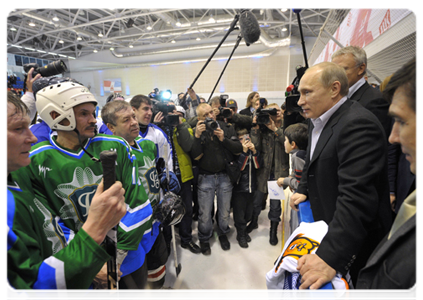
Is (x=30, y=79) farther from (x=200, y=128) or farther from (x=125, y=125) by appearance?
(x=200, y=128)

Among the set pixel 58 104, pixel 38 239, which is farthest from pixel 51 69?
pixel 38 239

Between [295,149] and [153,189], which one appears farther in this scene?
[295,149]

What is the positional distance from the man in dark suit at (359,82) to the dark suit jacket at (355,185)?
54cm

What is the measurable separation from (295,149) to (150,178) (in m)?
1.32

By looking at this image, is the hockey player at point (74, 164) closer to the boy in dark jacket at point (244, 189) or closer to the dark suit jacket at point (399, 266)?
the dark suit jacket at point (399, 266)

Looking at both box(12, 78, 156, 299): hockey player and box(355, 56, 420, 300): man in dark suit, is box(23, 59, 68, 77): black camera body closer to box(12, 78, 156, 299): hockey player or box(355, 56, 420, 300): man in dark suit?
box(12, 78, 156, 299): hockey player

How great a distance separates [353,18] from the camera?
10.1ft

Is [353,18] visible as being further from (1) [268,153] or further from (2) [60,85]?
(2) [60,85]

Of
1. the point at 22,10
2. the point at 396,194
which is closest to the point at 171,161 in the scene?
the point at 396,194

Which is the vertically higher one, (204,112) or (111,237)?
(204,112)

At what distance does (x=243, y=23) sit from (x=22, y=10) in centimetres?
985

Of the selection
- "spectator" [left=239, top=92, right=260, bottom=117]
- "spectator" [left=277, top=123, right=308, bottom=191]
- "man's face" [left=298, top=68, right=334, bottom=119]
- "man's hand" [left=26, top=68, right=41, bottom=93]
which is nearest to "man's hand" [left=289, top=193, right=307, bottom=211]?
"spectator" [left=277, top=123, right=308, bottom=191]

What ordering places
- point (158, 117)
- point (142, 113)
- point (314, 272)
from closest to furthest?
point (314, 272)
point (142, 113)
point (158, 117)

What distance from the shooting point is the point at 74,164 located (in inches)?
42.7
